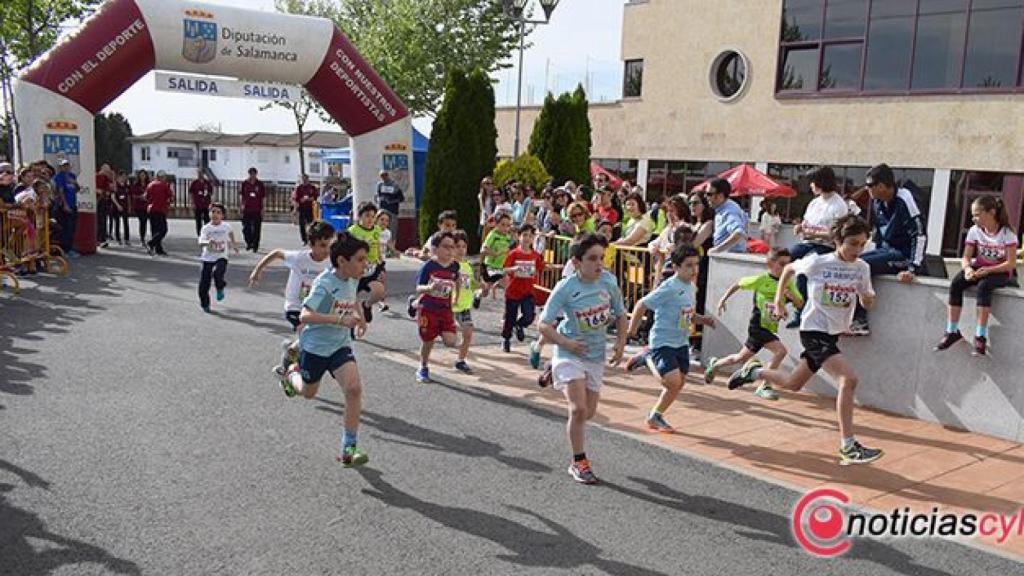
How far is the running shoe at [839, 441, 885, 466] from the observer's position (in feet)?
20.9

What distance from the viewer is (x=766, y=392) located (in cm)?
859

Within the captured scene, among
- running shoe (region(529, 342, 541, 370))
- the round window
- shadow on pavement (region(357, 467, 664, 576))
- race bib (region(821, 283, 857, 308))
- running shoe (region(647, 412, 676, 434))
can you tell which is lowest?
shadow on pavement (region(357, 467, 664, 576))

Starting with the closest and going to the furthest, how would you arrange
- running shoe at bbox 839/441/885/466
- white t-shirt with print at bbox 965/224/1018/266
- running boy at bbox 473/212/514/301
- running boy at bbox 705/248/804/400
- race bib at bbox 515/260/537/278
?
running shoe at bbox 839/441/885/466, white t-shirt with print at bbox 965/224/1018/266, running boy at bbox 705/248/804/400, race bib at bbox 515/260/537/278, running boy at bbox 473/212/514/301

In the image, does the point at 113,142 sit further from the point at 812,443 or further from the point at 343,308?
the point at 812,443

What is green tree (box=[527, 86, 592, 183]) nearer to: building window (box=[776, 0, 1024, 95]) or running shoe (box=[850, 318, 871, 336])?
building window (box=[776, 0, 1024, 95])

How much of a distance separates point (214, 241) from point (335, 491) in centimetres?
740

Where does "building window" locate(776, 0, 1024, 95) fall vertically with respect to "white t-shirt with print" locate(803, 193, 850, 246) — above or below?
above

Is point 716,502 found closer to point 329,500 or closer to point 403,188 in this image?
point 329,500

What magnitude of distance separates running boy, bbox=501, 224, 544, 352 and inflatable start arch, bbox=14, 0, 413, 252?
398 inches

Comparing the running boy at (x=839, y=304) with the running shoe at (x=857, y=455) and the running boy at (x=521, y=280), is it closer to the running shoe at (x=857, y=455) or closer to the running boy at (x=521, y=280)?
→ the running shoe at (x=857, y=455)

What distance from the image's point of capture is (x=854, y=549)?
492 centimetres

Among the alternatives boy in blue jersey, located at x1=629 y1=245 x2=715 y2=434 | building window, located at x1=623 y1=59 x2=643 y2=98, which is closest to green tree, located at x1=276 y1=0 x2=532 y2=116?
building window, located at x1=623 y1=59 x2=643 y2=98

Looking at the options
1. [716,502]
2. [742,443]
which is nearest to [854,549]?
[716,502]

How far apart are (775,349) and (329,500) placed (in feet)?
16.3
